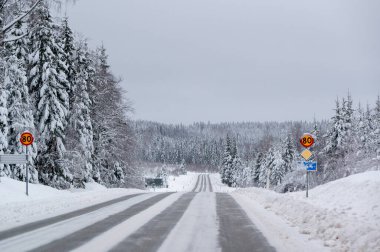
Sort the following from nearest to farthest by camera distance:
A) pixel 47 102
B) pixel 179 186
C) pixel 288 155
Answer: pixel 47 102 < pixel 288 155 < pixel 179 186

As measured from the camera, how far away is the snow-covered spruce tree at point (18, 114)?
2347 cm

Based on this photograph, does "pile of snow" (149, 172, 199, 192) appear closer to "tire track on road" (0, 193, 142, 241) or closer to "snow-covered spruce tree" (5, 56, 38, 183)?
"snow-covered spruce tree" (5, 56, 38, 183)

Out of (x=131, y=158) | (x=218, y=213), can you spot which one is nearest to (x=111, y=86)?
(x=131, y=158)

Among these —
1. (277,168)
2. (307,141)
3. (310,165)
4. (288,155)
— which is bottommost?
(277,168)

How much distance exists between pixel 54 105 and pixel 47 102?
1.64 feet

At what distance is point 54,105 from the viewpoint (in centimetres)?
2502

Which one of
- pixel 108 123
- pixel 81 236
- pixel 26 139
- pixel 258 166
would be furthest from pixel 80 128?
pixel 258 166

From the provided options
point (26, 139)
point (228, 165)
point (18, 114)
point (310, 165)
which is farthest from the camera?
point (228, 165)

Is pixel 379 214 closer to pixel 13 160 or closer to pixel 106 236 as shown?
pixel 106 236

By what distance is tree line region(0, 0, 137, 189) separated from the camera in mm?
23617

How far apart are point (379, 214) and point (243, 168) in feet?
331

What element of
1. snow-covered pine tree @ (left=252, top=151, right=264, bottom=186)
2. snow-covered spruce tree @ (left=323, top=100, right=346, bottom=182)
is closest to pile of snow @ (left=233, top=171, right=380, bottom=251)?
snow-covered spruce tree @ (left=323, top=100, right=346, bottom=182)

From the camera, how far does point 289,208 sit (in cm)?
1190

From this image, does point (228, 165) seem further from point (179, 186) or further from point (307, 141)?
point (307, 141)
